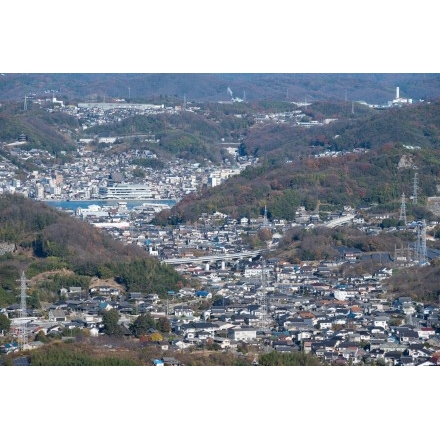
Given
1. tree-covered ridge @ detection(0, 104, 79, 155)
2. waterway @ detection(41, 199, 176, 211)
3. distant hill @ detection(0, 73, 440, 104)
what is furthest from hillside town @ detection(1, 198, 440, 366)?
distant hill @ detection(0, 73, 440, 104)

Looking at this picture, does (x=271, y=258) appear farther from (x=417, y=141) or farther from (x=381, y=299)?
(x=417, y=141)

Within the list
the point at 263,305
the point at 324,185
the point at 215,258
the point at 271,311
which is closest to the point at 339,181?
the point at 324,185

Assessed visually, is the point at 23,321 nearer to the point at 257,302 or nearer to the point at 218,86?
the point at 257,302

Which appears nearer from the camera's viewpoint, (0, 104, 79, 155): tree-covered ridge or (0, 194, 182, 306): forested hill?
(0, 194, 182, 306): forested hill

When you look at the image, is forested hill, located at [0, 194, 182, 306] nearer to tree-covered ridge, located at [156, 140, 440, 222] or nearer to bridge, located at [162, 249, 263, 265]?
bridge, located at [162, 249, 263, 265]

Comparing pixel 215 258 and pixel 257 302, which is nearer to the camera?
pixel 257 302


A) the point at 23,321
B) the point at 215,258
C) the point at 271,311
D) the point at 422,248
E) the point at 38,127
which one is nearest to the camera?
the point at 23,321

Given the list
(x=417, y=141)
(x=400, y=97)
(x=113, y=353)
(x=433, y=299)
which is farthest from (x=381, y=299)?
(x=400, y=97)

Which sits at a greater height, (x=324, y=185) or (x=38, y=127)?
(x=324, y=185)

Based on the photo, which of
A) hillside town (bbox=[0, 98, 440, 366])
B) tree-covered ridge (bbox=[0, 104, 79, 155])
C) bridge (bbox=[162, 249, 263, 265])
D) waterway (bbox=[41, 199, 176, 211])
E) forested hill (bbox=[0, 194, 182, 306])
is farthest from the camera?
tree-covered ridge (bbox=[0, 104, 79, 155])
